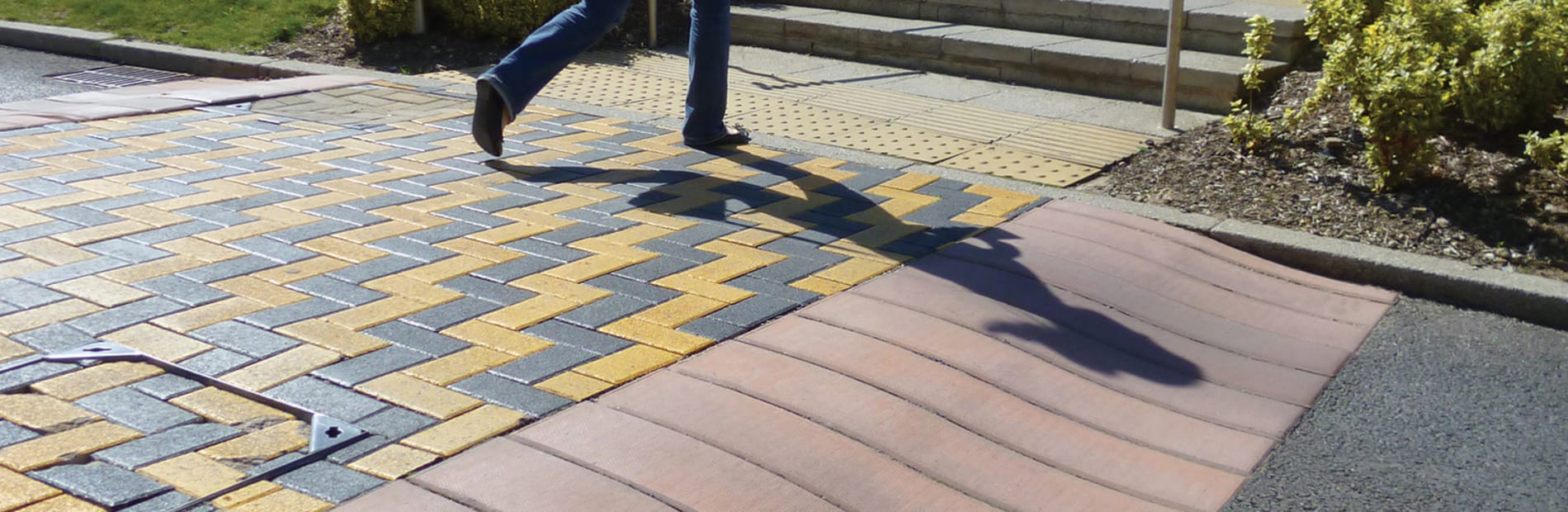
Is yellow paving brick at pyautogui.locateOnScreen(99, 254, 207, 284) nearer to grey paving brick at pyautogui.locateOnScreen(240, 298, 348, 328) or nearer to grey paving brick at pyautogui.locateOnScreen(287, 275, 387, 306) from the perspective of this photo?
grey paving brick at pyautogui.locateOnScreen(287, 275, 387, 306)

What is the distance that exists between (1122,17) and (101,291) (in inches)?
224

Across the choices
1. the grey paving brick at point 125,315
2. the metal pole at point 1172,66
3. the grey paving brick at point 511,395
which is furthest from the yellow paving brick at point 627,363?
the metal pole at point 1172,66

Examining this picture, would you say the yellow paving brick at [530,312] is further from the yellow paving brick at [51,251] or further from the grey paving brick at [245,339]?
the yellow paving brick at [51,251]

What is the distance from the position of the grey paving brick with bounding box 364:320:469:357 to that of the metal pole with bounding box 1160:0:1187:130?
12.5 ft

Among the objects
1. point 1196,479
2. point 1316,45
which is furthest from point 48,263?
point 1316,45

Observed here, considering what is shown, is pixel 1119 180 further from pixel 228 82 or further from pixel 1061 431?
pixel 228 82

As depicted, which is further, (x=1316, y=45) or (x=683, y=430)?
(x=1316, y=45)

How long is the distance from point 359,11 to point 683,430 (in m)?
5.88

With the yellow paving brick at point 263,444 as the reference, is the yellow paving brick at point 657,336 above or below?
above

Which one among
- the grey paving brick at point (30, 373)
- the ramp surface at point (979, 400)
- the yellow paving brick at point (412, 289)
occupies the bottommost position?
the ramp surface at point (979, 400)

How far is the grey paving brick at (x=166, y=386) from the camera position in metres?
3.07

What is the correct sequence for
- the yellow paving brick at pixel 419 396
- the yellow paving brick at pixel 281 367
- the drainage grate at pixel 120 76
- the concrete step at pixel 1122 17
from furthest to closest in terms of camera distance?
1. the drainage grate at pixel 120 76
2. the concrete step at pixel 1122 17
3. the yellow paving brick at pixel 281 367
4. the yellow paving brick at pixel 419 396

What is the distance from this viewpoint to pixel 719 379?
10.7 feet

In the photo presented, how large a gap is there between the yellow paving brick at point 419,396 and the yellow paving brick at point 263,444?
215 mm
